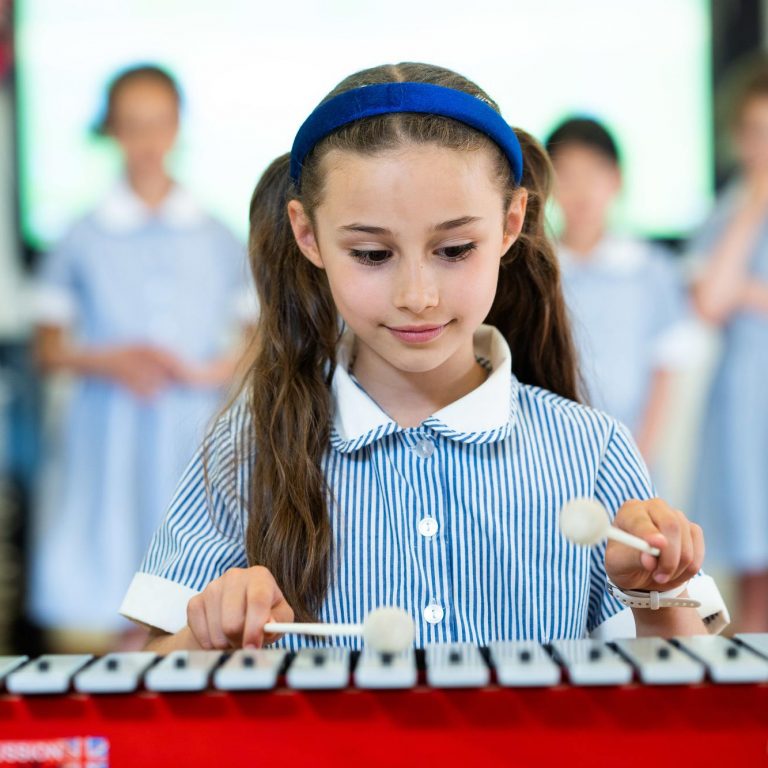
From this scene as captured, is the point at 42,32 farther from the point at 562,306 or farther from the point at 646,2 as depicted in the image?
the point at 562,306

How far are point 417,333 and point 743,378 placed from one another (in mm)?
2101

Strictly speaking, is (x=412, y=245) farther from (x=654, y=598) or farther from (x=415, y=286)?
(x=654, y=598)

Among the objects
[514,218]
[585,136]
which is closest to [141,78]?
[585,136]

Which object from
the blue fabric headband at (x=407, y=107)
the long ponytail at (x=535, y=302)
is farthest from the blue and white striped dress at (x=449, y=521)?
the blue fabric headband at (x=407, y=107)

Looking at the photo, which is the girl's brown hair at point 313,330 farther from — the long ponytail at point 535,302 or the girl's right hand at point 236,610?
the girl's right hand at point 236,610

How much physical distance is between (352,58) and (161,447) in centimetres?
115

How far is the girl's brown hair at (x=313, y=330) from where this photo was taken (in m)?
1.17

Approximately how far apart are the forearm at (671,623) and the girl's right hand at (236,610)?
0.37 m

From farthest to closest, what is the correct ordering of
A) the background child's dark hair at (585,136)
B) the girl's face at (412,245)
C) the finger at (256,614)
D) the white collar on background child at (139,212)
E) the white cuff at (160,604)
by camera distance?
the white collar on background child at (139,212)
the background child's dark hair at (585,136)
the white cuff at (160,604)
the girl's face at (412,245)
the finger at (256,614)

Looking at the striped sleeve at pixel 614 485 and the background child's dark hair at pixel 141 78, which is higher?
the background child's dark hair at pixel 141 78

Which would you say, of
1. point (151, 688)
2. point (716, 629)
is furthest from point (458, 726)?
point (716, 629)

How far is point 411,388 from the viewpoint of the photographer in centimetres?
126

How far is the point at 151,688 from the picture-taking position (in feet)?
2.76

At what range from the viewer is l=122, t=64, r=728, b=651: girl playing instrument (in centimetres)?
111
